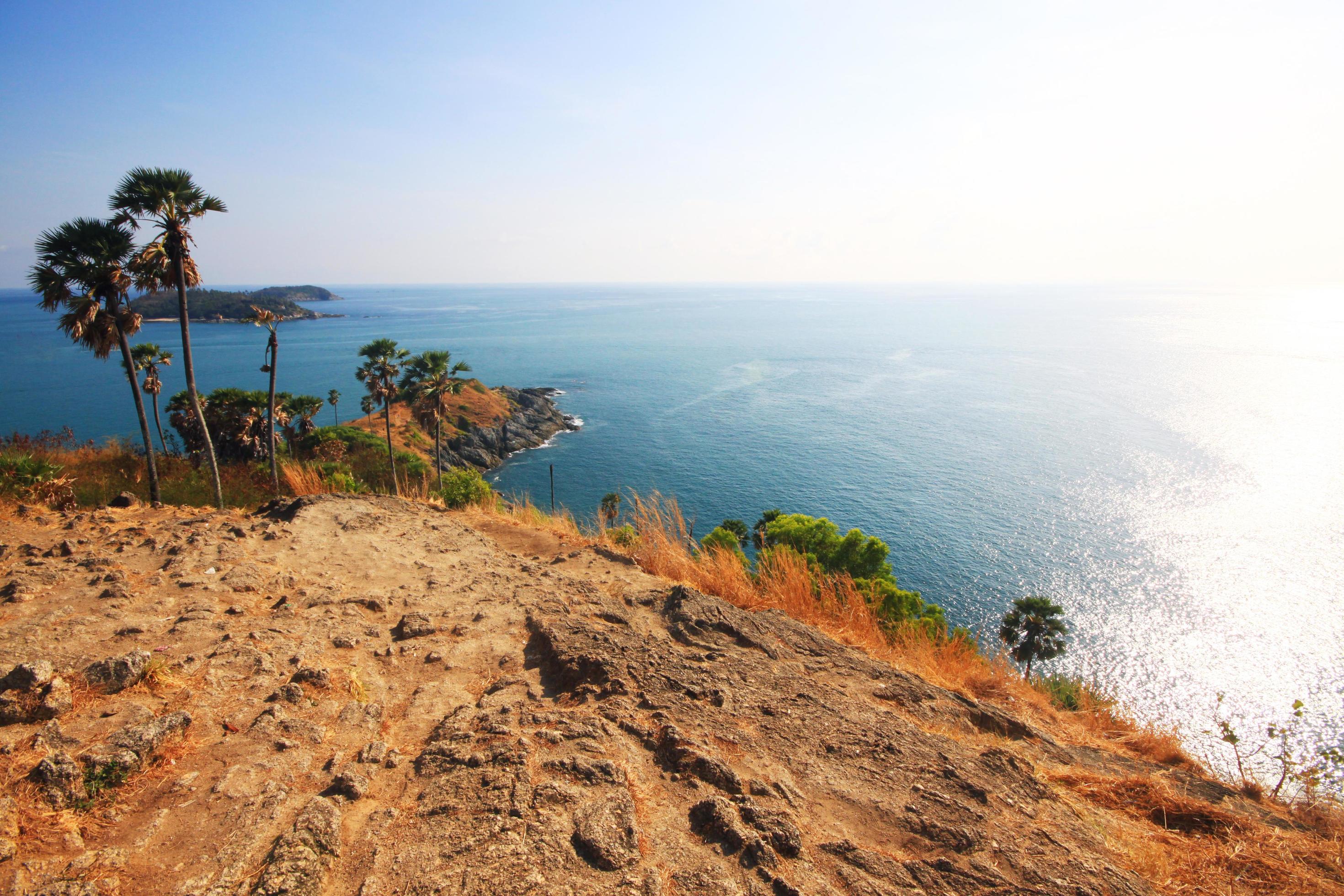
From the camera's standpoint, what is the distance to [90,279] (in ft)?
47.8

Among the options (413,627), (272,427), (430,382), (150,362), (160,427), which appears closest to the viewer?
(413,627)

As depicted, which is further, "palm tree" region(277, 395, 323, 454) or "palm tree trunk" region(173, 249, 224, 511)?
"palm tree" region(277, 395, 323, 454)

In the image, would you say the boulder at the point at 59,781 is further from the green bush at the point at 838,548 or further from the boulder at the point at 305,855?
the green bush at the point at 838,548

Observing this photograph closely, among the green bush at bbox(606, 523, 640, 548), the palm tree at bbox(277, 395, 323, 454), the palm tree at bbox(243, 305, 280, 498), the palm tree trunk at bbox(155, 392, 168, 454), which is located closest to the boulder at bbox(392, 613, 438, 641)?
the green bush at bbox(606, 523, 640, 548)

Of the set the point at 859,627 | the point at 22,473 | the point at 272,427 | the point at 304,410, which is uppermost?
the point at 22,473

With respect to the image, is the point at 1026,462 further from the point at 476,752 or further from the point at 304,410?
the point at 476,752

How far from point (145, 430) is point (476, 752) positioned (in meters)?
18.2

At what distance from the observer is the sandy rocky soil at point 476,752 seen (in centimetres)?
319

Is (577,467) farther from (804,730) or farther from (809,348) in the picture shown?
(809,348)

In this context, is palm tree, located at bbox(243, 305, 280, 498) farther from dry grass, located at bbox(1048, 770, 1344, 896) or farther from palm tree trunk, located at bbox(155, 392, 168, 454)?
dry grass, located at bbox(1048, 770, 1344, 896)

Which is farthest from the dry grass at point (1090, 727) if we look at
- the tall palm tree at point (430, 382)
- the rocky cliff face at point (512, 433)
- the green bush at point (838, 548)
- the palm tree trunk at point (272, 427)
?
the rocky cliff face at point (512, 433)

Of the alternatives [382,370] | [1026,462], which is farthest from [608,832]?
[1026,462]

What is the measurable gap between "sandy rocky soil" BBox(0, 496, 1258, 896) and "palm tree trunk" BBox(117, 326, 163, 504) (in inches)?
190

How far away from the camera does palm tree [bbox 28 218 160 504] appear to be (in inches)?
561
